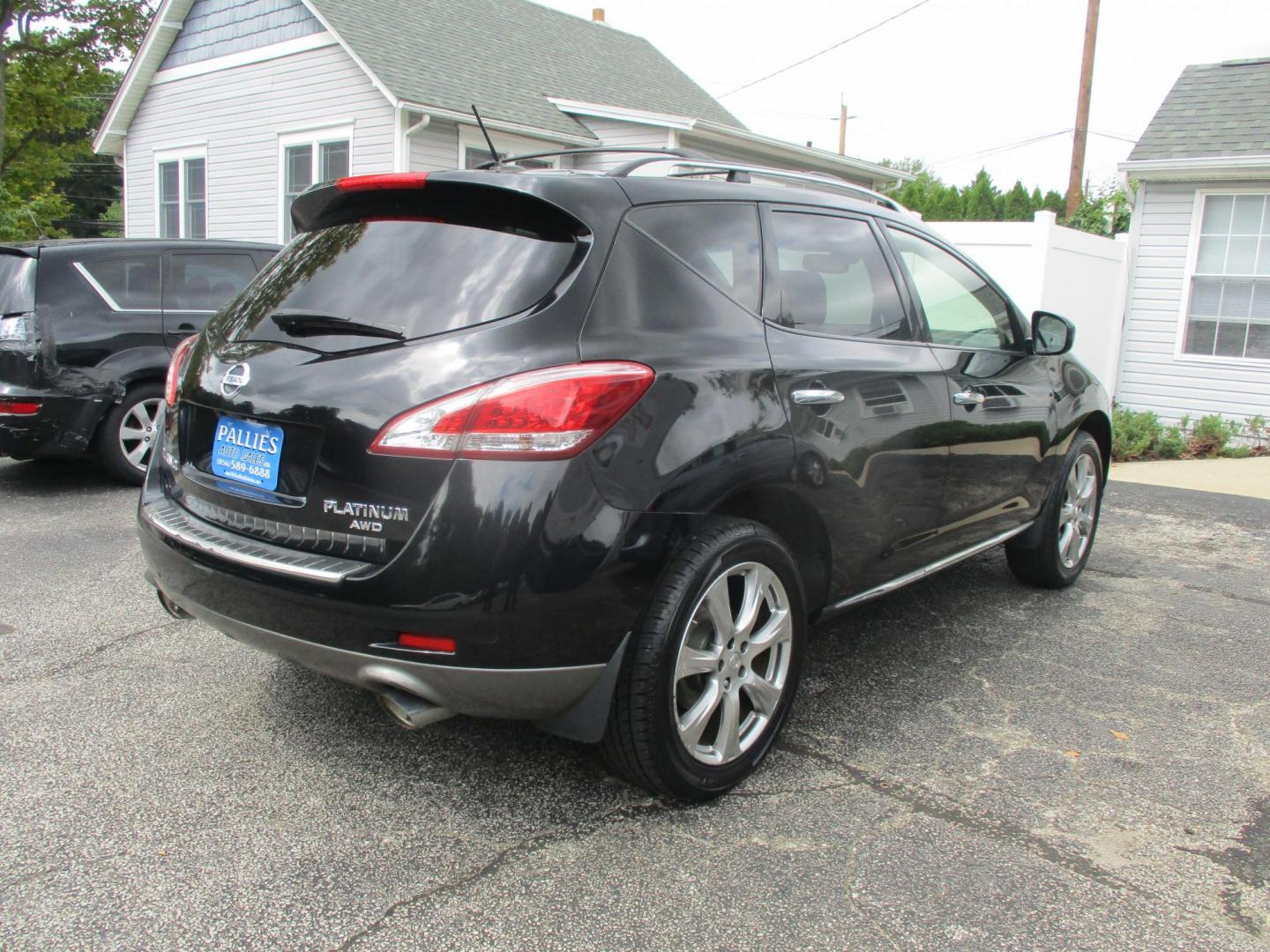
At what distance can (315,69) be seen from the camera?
49.7ft

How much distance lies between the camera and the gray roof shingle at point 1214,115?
11961 millimetres

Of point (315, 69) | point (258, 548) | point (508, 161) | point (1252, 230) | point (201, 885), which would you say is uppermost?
point (315, 69)

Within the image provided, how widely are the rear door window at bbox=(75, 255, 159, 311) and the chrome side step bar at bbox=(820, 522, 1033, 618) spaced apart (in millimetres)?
5324

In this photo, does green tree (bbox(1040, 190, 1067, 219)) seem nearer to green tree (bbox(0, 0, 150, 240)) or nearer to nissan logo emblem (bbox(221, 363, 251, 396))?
green tree (bbox(0, 0, 150, 240))

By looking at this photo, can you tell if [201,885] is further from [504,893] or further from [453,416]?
[453,416]

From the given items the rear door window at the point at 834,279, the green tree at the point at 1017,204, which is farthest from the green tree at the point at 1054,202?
the rear door window at the point at 834,279

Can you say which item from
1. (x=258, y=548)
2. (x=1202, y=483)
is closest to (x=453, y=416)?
(x=258, y=548)

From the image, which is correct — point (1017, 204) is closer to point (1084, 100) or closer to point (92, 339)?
point (1084, 100)

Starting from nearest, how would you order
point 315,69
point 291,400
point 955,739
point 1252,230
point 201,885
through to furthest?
point 201,885 → point 291,400 → point 955,739 → point 1252,230 → point 315,69

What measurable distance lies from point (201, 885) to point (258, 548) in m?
0.81

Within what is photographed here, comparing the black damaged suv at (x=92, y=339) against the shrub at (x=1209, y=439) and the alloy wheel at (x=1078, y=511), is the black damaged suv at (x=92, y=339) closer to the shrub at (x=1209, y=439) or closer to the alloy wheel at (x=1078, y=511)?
the alloy wheel at (x=1078, y=511)

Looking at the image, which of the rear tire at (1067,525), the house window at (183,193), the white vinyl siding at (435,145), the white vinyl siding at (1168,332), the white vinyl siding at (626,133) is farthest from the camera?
the house window at (183,193)

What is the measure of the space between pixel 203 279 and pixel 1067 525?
18.8ft

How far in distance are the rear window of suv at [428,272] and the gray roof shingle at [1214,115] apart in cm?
1175
